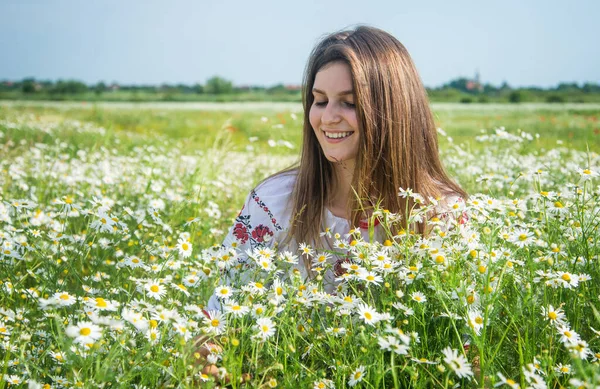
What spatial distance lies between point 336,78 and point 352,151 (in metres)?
0.29

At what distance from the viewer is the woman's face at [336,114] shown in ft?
7.00

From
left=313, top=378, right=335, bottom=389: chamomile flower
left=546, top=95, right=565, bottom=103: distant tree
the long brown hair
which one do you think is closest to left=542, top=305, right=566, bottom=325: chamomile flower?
left=313, top=378, right=335, bottom=389: chamomile flower

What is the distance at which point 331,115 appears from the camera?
2129 millimetres

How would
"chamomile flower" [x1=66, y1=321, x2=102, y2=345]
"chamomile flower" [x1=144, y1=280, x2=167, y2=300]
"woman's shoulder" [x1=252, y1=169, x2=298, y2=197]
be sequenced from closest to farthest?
"chamomile flower" [x1=66, y1=321, x2=102, y2=345]
"chamomile flower" [x1=144, y1=280, x2=167, y2=300]
"woman's shoulder" [x1=252, y1=169, x2=298, y2=197]

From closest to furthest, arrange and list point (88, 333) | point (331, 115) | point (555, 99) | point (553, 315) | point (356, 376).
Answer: point (88, 333) → point (356, 376) → point (553, 315) → point (331, 115) → point (555, 99)

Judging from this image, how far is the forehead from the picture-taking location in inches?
83.7

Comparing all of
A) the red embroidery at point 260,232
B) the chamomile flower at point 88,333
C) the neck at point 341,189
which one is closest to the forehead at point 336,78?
the neck at point 341,189

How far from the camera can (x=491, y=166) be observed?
3.88 meters

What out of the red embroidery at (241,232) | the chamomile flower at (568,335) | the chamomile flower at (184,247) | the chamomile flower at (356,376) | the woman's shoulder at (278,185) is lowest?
the chamomile flower at (356,376)

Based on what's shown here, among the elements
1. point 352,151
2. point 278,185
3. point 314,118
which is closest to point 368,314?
point 352,151

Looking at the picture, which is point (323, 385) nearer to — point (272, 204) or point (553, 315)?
point (553, 315)

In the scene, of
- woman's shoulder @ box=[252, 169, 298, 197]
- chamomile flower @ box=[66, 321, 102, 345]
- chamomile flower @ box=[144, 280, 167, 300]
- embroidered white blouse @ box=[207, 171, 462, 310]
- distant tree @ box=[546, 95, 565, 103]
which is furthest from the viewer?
distant tree @ box=[546, 95, 565, 103]

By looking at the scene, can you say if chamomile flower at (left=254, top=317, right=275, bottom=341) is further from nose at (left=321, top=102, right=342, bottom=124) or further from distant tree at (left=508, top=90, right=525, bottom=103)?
distant tree at (left=508, top=90, right=525, bottom=103)

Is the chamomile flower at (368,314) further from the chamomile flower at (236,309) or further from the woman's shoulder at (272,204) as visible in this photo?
the woman's shoulder at (272,204)
